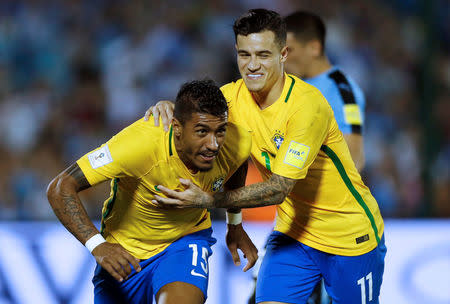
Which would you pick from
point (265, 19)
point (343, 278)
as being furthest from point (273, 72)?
point (343, 278)

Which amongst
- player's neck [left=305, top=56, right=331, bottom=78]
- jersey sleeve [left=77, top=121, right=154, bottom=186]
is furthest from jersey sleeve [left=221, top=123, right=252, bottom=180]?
player's neck [left=305, top=56, right=331, bottom=78]

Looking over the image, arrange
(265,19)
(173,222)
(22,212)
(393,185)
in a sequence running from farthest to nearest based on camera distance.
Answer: (393,185) < (22,212) < (173,222) < (265,19)

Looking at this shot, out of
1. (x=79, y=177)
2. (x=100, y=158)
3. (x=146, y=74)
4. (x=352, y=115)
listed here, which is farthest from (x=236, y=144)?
(x=146, y=74)

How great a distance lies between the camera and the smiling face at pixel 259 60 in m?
3.36

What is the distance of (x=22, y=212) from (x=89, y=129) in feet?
3.72

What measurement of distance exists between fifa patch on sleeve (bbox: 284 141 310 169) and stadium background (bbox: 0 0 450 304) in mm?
3131

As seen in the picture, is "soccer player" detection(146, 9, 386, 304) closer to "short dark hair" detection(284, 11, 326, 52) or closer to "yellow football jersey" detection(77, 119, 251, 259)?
"yellow football jersey" detection(77, 119, 251, 259)

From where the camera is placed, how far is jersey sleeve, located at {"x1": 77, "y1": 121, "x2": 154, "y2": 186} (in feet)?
10.6

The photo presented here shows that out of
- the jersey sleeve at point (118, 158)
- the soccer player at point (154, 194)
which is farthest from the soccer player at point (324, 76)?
the jersey sleeve at point (118, 158)

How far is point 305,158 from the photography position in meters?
3.23

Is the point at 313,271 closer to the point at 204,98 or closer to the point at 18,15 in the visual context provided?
the point at 204,98

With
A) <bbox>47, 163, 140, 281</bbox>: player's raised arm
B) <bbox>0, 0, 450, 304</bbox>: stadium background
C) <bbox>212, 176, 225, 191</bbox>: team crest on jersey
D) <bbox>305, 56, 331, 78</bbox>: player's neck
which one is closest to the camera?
<bbox>47, 163, 140, 281</bbox>: player's raised arm

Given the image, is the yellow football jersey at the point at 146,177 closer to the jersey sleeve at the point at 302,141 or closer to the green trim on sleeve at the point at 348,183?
the jersey sleeve at the point at 302,141

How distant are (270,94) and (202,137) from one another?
1.58 ft
